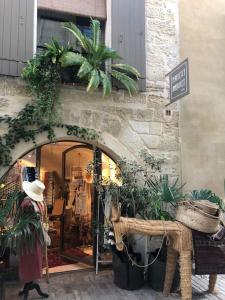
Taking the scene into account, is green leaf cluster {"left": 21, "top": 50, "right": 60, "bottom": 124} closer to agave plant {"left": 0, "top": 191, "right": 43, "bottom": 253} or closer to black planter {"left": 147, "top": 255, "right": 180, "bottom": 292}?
agave plant {"left": 0, "top": 191, "right": 43, "bottom": 253}

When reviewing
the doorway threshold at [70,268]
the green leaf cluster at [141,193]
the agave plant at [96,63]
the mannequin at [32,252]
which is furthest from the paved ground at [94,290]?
the agave plant at [96,63]

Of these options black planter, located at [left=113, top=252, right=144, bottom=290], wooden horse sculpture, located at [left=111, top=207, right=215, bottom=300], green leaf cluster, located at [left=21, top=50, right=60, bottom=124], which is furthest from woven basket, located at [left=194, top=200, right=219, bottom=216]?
green leaf cluster, located at [left=21, top=50, right=60, bottom=124]

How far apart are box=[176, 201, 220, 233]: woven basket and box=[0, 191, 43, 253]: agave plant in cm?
203

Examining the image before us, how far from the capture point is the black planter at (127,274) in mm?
5348

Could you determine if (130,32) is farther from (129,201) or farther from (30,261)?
(30,261)

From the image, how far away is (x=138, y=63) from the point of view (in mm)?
6105

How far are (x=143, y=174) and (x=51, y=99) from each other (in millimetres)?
2040

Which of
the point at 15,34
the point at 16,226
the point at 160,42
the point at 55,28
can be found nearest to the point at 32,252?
the point at 16,226

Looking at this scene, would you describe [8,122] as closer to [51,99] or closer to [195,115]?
[51,99]

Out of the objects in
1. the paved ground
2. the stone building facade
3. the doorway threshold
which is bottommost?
the paved ground

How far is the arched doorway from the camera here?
250 inches

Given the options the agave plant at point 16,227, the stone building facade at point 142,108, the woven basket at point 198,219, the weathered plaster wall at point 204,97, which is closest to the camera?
the agave plant at point 16,227

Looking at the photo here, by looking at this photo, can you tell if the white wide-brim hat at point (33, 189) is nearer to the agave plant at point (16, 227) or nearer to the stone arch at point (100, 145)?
the agave plant at point (16, 227)

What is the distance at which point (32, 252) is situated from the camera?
4.52 m
